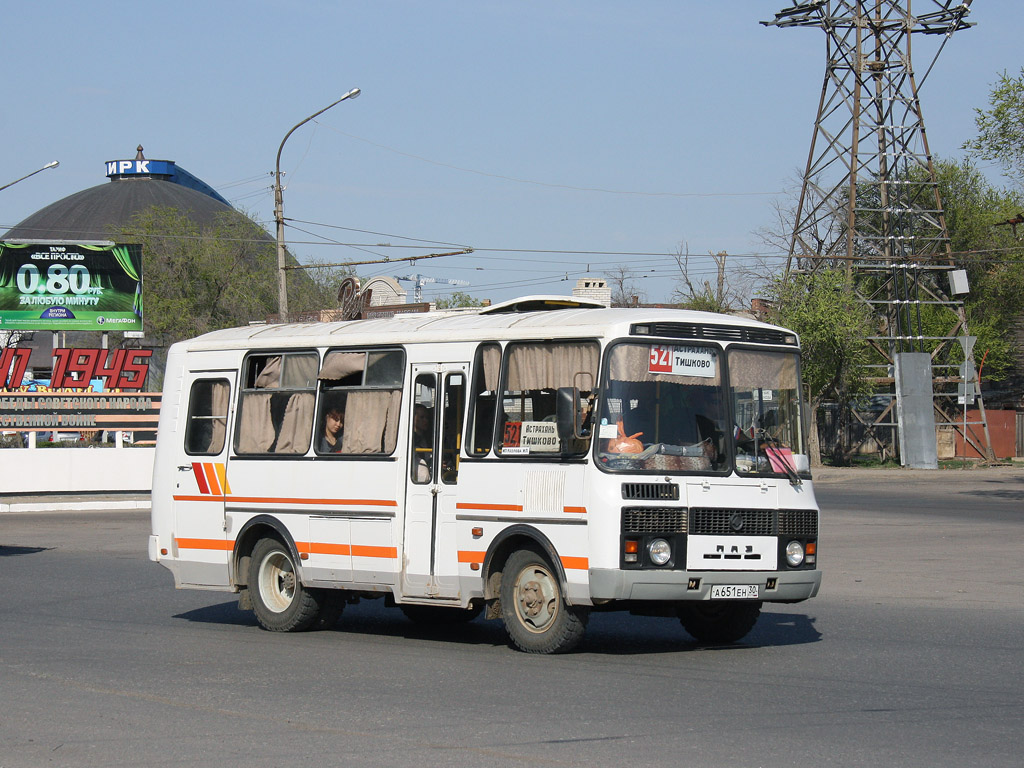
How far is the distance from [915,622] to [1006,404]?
4963 centimetres

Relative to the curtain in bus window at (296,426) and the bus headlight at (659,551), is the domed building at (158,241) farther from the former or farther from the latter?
the bus headlight at (659,551)

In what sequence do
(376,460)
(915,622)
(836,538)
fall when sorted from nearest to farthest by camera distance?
(376,460)
(915,622)
(836,538)

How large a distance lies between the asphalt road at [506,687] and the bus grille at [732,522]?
0.99 meters

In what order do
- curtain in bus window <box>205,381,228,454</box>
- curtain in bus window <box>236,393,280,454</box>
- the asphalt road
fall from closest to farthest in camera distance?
the asphalt road
curtain in bus window <box>236,393,280,454</box>
curtain in bus window <box>205,381,228,454</box>

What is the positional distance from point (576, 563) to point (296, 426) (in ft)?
12.0

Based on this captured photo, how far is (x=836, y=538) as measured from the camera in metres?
21.9

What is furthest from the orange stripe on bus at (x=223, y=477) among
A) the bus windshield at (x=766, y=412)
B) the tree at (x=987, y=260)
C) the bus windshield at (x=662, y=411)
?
the tree at (x=987, y=260)

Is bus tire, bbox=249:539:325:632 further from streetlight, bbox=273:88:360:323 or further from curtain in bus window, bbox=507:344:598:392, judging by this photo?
streetlight, bbox=273:88:360:323

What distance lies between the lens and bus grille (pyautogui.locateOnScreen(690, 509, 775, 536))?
995cm

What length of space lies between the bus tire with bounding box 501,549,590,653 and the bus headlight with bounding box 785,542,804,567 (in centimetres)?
168

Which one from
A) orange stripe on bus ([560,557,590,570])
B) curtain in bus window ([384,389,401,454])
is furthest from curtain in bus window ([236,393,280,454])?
orange stripe on bus ([560,557,590,570])

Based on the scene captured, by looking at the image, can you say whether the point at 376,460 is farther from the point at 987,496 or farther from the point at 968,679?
the point at 987,496

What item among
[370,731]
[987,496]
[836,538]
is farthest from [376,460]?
[987,496]

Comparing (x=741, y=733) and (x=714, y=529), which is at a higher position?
(x=714, y=529)
